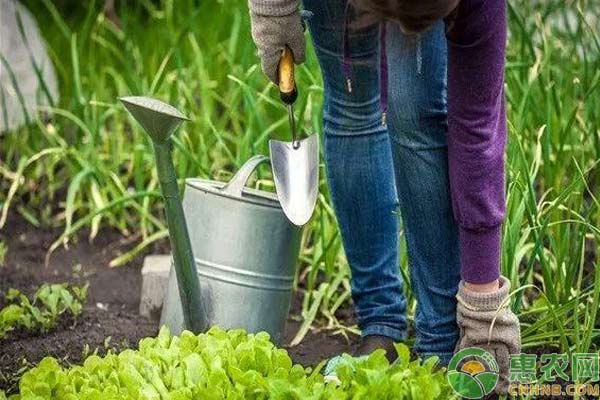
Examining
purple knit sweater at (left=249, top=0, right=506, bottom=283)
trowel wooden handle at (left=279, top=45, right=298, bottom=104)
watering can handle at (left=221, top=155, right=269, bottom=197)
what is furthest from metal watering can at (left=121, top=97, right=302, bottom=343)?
purple knit sweater at (left=249, top=0, right=506, bottom=283)

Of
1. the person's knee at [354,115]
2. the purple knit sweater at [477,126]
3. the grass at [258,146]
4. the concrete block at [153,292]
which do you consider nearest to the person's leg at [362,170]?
the person's knee at [354,115]

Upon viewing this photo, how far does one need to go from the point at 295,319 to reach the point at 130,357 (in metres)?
0.90

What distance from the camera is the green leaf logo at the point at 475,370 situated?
7.27 feet

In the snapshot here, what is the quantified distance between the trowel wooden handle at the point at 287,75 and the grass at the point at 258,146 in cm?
53

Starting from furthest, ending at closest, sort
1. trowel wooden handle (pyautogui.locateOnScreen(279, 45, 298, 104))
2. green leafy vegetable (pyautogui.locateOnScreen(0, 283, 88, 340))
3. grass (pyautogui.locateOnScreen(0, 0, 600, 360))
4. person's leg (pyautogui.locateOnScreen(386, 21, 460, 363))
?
1. green leafy vegetable (pyautogui.locateOnScreen(0, 283, 88, 340))
2. grass (pyautogui.locateOnScreen(0, 0, 600, 360))
3. trowel wooden handle (pyautogui.locateOnScreen(279, 45, 298, 104))
4. person's leg (pyautogui.locateOnScreen(386, 21, 460, 363))

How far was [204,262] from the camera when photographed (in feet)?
8.91

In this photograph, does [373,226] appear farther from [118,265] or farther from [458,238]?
[118,265]

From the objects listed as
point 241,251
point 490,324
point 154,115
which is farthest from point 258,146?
point 490,324

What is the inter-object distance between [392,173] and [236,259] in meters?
0.41

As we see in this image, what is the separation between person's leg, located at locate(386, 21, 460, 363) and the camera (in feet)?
7.11

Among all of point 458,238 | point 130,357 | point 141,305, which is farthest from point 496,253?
point 141,305

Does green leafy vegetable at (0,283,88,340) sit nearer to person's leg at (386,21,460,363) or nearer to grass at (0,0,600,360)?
grass at (0,0,600,360)

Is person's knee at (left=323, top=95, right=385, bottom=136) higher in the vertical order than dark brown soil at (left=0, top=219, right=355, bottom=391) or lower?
higher

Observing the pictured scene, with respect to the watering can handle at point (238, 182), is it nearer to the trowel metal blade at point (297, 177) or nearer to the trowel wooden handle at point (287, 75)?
the trowel metal blade at point (297, 177)
